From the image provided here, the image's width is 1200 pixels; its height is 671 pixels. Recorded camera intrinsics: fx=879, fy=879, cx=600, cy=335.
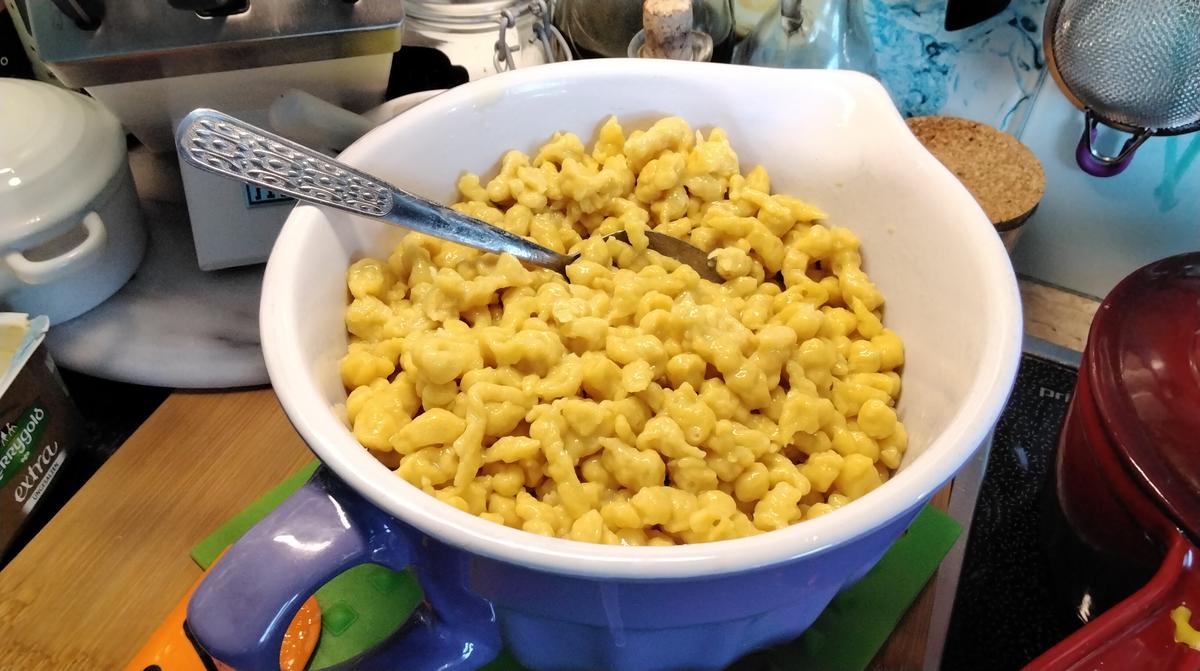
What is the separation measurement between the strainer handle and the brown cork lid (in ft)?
0.14

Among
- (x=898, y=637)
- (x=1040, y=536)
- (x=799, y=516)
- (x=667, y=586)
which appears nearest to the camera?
(x=667, y=586)

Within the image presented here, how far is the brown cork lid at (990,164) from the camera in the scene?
907 mm

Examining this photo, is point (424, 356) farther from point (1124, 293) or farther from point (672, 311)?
point (1124, 293)

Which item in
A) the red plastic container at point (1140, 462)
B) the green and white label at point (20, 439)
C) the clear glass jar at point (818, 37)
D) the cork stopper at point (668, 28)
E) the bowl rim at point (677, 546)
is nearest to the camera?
the bowl rim at point (677, 546)

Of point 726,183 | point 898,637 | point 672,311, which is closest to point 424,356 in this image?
point 672,311

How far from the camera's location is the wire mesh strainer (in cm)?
84

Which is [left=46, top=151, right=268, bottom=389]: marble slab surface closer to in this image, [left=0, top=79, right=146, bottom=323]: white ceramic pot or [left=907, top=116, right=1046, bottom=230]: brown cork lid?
[left=0, top=79, right=146, bottom=323]: white ceramic pot

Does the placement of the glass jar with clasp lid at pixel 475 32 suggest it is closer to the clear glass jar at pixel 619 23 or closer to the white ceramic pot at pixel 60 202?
the clear glass jar at pixel 619 23

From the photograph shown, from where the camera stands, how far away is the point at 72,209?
71 centimetres

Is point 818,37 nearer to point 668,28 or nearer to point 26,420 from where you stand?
point 668,28

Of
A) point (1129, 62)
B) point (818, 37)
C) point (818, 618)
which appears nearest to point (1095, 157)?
point (1129, 62)

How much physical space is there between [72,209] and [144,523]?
0.85ft

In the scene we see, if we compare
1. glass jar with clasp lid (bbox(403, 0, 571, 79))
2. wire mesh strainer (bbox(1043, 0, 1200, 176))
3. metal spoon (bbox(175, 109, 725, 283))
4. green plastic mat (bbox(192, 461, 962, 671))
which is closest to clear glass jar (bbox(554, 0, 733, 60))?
glass jar with clasp lid (bbox(403, 0, 571, 79))

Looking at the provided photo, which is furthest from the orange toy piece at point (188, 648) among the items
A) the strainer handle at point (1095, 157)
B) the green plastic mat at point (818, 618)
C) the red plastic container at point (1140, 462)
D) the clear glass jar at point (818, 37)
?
the strainer handle at point (1095, 157)
